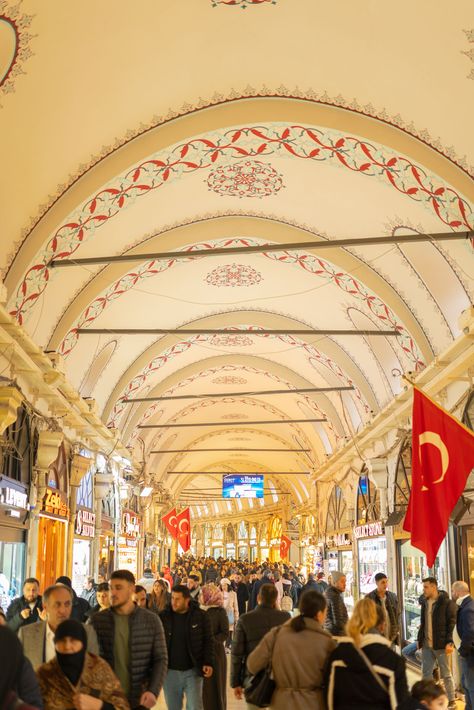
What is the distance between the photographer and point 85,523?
1717 centimetres

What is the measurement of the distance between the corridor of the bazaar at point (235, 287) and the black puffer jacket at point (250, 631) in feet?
0.06

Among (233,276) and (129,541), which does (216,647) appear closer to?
(233,276)

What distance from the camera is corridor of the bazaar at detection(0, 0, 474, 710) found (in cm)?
500

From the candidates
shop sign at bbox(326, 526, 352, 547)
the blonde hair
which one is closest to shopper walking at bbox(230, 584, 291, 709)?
the blonde hair

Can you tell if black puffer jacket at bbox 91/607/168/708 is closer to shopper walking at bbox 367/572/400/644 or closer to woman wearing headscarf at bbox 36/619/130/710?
woman wearing headscarf at bbox 36/619/130/710

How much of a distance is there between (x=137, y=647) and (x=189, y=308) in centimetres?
1198

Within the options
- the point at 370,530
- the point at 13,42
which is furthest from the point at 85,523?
the point at 13,42

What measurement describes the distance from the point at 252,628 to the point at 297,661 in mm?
1680

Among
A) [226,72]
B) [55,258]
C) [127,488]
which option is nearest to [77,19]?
[226,72]

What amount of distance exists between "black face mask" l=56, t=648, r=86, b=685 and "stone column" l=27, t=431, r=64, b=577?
356 inches

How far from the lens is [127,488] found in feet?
75.9

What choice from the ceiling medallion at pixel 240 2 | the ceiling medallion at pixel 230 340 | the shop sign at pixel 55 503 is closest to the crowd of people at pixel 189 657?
the ceiling medallion at pixel 240 2

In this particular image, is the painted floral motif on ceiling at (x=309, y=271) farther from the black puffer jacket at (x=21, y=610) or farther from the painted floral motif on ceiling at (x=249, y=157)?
the black puffer jacket at (x=21, y=610)

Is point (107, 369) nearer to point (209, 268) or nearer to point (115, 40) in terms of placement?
point (209, 268)
